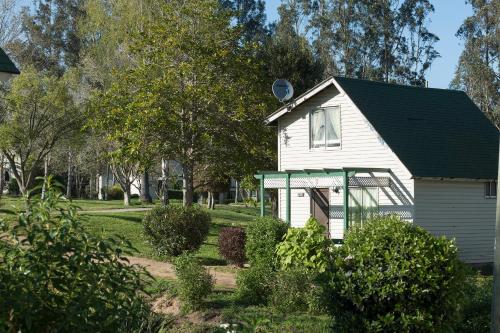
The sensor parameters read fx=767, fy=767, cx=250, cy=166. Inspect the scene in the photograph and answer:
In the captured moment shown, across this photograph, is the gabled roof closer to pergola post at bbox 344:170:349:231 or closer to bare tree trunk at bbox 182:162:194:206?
pergola post at bbox 344:170:349:231

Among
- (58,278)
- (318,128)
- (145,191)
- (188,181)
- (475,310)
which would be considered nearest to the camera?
(58,278)

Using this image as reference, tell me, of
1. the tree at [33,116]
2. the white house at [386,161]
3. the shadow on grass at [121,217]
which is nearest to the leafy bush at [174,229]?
the white house at [386,161]

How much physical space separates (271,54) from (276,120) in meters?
9.64

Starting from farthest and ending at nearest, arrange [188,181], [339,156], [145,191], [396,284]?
1. [145,191]
2. [188,181]
3. [339,156]
4. [396,284]

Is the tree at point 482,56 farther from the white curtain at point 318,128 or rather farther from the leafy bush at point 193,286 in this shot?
the leafy bush at point 193,286

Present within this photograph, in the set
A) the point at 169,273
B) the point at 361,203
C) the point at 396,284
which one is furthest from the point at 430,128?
the point at 396,284

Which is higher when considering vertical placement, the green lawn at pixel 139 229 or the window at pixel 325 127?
the window at pixel 325 127

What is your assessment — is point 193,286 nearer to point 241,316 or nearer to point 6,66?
point 241,316

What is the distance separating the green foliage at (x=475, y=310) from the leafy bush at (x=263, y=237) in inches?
222

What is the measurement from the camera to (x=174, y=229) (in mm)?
20578

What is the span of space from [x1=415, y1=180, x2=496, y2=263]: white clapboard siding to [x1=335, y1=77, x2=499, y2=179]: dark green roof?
1.56 feet

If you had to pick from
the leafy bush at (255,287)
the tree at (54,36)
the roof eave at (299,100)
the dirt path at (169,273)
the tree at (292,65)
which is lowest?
the dirt path at (169,273)

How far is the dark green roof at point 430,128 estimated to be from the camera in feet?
69.4

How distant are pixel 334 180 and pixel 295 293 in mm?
9570
